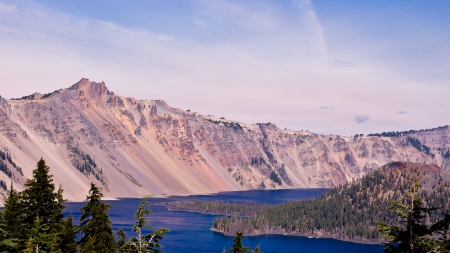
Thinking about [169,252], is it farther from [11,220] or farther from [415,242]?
[415,242]

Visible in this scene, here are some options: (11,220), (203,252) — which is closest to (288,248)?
(203,252)

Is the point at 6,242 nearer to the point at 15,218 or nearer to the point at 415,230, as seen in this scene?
the point at 15,218

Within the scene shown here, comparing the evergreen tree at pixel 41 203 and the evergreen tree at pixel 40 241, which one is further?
the evergreen tree at pixel 41 203

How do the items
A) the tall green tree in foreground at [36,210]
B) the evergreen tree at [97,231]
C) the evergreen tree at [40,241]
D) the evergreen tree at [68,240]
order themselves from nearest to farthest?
→ 1. the evergreen tree at [40,241]
2. the evergreen tree at [97,231]
3. the tall green tree in foreground at [36,210]
4. the evergreen tree at [68,240]

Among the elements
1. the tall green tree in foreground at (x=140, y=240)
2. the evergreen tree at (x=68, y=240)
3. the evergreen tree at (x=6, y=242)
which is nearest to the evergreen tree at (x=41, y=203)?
the evergreen tree at (x=68, y=240)

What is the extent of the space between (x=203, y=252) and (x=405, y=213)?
15190 centimetres

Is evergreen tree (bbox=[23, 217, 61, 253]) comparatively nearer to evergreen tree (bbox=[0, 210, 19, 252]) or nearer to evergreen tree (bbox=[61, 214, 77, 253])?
evergreen tree (bbox=[0, 210, 19, 252])

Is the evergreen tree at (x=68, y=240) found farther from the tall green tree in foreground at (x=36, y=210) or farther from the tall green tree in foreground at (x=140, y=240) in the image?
the tall green tree in foreground at (x=140, y=240)

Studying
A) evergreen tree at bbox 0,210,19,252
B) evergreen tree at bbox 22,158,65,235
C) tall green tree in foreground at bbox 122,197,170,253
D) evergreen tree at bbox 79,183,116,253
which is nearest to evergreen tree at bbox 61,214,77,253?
evergreen tree at bbox 22,158,65,235

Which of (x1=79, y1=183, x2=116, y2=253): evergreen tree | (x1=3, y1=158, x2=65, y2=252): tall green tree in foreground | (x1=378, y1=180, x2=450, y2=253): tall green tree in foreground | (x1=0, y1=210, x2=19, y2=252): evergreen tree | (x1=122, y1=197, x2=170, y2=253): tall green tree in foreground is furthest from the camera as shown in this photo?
(x1=3, y1=158, x2=65, y2=252): tall green tree in foreground

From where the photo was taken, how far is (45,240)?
114ft

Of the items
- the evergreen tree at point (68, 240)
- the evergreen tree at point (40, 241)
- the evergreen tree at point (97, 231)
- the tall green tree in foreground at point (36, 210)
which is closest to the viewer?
the evergreen tree at point (40, 241)

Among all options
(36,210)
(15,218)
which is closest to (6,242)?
(36,210)

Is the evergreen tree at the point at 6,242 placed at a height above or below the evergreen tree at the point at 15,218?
below
